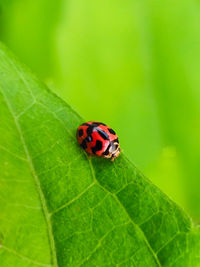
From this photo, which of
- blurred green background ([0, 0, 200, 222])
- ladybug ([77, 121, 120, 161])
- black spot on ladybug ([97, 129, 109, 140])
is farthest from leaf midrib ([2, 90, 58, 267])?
blurred green background ([0, 0, 200, 222])

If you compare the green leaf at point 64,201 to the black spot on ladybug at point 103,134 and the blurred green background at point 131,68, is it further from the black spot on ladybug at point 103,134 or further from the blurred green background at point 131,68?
the blurred green background at point 131,68

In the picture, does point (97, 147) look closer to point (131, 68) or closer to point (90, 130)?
point (90, 130)

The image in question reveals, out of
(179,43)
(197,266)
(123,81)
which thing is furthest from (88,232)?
(179,43)

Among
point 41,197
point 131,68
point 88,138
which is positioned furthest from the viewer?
point 131,68

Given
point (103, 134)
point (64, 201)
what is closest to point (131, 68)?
point (103, 134)

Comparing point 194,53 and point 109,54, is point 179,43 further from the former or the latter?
point 109,54

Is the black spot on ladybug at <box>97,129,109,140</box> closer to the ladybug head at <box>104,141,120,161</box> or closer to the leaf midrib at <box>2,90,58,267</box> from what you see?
the ladybug head at <box>104,141,120,161</box>
